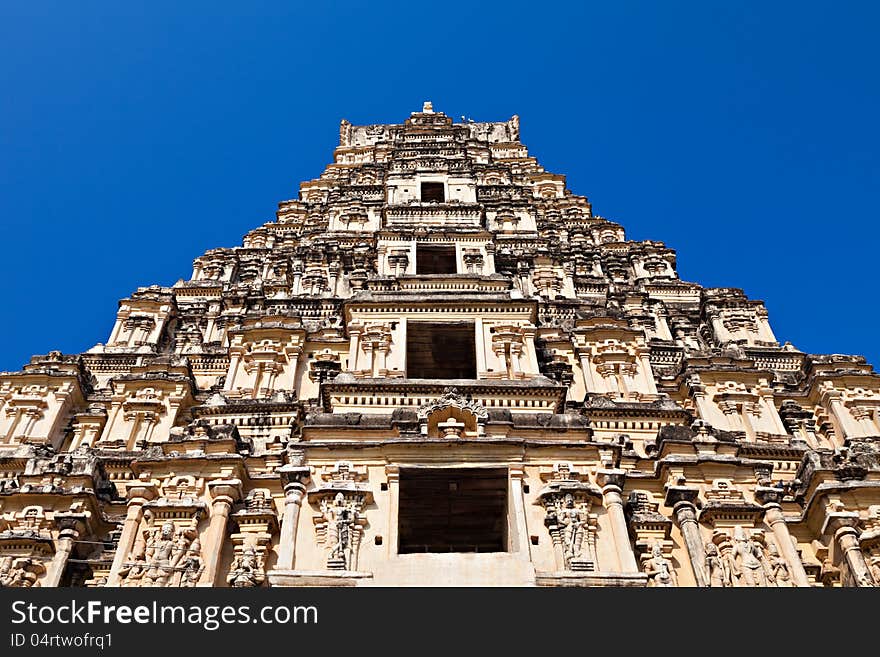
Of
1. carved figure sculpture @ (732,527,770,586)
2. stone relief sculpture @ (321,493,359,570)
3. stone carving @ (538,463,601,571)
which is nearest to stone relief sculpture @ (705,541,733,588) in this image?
carved figure sculpture @ (732,527,770,586)

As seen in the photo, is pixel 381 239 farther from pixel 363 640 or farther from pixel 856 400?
pixel 363 640

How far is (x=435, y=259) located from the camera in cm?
3116

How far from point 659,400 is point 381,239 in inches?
446

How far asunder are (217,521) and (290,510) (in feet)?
5.63

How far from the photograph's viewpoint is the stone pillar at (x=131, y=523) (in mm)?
16141

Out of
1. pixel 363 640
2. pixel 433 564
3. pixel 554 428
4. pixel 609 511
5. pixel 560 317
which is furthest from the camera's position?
pixel 560 317

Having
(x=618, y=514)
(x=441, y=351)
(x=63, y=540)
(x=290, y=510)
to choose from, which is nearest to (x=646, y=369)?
(x=441, y=351)

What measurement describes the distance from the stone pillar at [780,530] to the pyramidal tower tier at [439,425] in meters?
0.05

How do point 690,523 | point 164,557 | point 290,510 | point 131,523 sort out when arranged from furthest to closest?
point 690,523, point 131,523, point 290,510, point 164,557

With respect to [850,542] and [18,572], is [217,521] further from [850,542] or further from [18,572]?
[850,542]

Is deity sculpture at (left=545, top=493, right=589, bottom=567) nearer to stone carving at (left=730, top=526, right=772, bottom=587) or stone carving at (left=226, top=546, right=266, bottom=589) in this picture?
stone carving at (left=730, top=526, right=772, bottom=587)

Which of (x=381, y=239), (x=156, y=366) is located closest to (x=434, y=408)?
(x=156, y=366)

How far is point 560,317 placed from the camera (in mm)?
28891

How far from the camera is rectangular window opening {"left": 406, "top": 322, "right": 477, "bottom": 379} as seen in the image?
81.3ft
